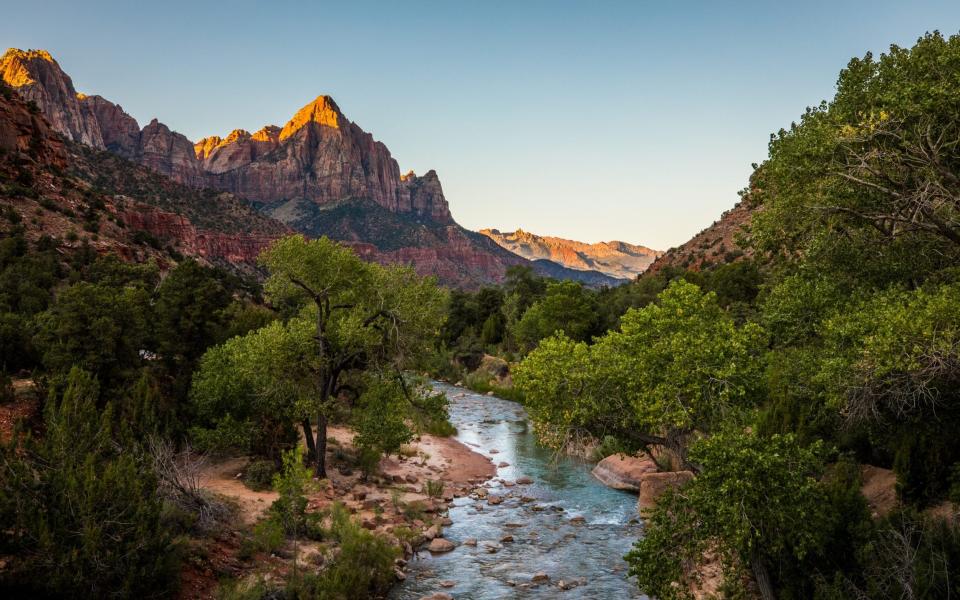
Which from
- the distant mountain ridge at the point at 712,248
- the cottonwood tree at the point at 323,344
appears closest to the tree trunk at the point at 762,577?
the cottonwood tree at the point at 323,344

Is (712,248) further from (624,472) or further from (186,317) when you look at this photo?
(186,317)

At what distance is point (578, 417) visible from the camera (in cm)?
1403

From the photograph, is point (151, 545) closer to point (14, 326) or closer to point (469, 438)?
point (14, 326)

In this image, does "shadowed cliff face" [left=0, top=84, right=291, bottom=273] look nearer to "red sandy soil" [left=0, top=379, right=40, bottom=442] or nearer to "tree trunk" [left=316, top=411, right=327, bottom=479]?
"red sandy soil" [left=0, top=379, right=40, bottom=442]

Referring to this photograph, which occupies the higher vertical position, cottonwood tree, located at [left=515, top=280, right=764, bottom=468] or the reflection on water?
cottonwood tree, located at [left=515, top=280, right=764, bottom=468]

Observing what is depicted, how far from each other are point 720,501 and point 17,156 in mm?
68096

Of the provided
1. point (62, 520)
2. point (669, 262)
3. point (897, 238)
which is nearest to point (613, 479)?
point (897, 238)

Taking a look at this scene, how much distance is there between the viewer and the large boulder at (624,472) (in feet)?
84.3

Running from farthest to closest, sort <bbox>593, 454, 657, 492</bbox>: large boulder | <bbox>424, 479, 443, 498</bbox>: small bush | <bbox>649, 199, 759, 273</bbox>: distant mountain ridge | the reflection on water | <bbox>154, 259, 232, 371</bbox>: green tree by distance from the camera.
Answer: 1. <bbox>649, 199, 759, 273</bbox>: distant mountain ridge
2. <bbox>154, 259, 232, 371</bbox>: green tree
3. <bbox>593, 454, 657, 492</bbox>: large boulder
4. <bbox>424, 479, 443, 498</bbox>: small bush
5. the reflection on water

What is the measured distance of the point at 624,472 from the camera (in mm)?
26328

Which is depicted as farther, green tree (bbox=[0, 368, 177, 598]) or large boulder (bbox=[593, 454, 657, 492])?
large boulder (bbox=[593, 454, 657, 492])

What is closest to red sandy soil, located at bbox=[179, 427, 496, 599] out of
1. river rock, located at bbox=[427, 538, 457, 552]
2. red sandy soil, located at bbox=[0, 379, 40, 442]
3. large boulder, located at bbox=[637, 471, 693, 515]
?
river rock, located at bbox=[427, 538, 457, 552]

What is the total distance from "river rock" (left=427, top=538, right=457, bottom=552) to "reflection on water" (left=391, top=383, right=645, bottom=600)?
246mm

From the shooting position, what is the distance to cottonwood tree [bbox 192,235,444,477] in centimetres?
2166
